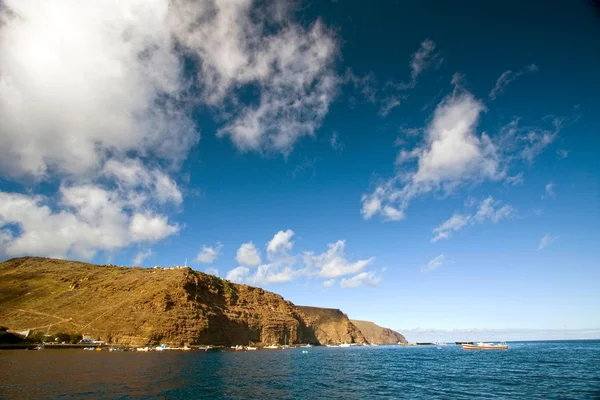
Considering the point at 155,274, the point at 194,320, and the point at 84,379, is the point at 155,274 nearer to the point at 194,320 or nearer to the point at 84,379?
the point at 194,320

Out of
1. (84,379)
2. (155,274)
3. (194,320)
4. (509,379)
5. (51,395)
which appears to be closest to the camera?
(51,395)

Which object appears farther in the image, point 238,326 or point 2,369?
point 238,326

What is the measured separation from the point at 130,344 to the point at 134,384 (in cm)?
9352

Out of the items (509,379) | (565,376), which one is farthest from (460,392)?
(565,376)

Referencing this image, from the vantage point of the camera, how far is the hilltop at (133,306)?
12350 centimetres

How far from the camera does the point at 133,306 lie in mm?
127625

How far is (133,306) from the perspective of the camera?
128 m

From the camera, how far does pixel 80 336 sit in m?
120

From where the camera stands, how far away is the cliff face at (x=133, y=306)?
405ft

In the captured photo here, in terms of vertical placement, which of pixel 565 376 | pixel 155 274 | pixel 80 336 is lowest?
pixel 565 376

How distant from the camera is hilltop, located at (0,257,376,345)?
4862 inches

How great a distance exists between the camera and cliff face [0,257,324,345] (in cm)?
12356

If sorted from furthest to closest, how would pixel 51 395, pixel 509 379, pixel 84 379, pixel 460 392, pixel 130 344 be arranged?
pixel 130 344
pixel 509 379
pixel 84 379
pixel 460 392
pixel 51 395

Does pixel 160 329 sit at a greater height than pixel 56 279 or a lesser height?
lesser
